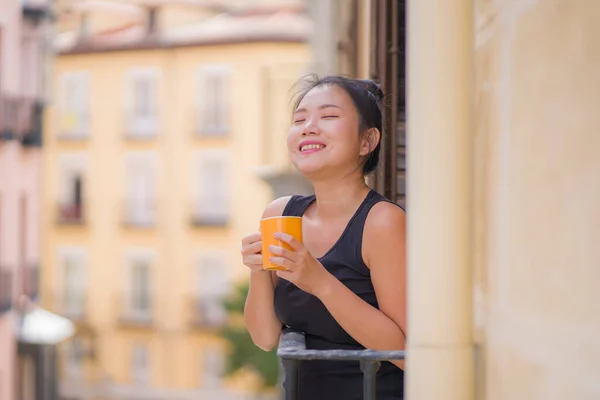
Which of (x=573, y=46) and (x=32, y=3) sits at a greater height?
(x=32, y=3)

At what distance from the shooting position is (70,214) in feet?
84.8

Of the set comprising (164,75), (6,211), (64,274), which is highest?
(164,75)

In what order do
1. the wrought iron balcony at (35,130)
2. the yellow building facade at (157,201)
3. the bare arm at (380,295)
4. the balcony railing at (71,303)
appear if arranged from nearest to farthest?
the bare arm at (380,295), the wrought iron balcony at (35,130), the yellow building facade at (157,201), the balcony railing at (71,303)

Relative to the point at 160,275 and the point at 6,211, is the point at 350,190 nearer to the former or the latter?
the point at 6,211

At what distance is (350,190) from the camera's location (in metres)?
2.08

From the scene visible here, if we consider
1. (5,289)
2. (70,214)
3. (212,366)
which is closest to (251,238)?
(5,289)

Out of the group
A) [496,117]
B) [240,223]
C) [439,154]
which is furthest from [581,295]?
[240,223]

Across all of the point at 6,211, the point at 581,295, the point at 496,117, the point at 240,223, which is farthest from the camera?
the point at 240,223

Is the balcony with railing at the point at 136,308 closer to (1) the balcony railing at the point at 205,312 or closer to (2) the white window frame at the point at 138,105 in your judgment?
(1) the balcony railing at the point at 205,312

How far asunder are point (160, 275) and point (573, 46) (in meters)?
24.2

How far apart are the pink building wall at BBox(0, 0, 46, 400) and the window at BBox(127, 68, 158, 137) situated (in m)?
7.65

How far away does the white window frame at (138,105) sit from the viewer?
25.2 m

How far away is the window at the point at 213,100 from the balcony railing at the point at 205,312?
4.21m

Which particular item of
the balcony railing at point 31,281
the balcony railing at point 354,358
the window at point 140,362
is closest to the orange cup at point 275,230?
the balcony railing at point 354,358
